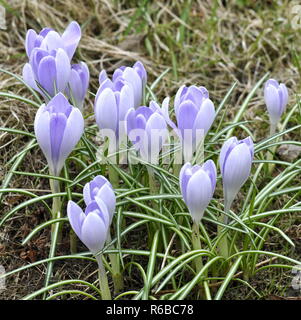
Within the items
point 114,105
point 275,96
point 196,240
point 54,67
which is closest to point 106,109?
point 114,105

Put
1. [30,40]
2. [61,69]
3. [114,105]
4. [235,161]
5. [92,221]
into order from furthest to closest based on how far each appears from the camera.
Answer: [30,40] < [61,69] < [114,105] < [235,161] < [92,221]

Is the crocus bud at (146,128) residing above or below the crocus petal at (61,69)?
below

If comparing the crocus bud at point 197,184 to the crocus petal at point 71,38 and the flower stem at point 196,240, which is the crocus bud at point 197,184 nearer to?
the flower stem at point 196,240

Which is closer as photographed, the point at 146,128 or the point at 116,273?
the point at 146,128

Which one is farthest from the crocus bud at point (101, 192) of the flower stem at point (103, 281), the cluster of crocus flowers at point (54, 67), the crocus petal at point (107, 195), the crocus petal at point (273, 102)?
the crocus petal at point (273, 102)

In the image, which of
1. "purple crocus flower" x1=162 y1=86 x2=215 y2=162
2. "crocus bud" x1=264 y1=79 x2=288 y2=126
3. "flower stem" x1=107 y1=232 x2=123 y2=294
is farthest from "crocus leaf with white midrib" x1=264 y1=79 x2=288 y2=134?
"flower stem" x1=107 y1=232 x2=123 y2=294

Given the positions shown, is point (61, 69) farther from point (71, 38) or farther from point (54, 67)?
point (71, 38)
